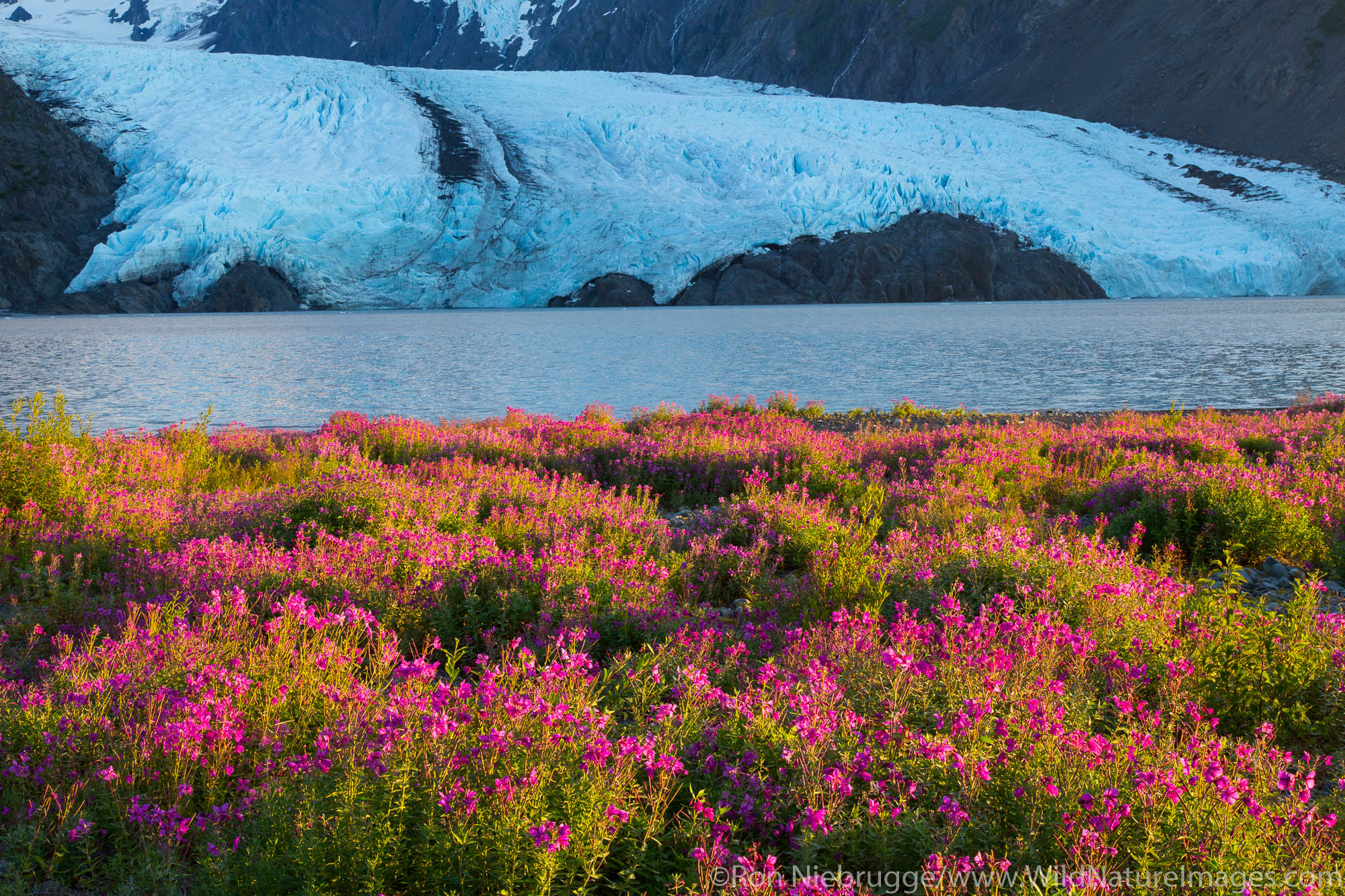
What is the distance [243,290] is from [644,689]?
8013 cm

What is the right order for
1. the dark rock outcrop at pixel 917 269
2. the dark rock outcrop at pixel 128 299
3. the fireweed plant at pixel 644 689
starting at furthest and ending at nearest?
the dark rock outcrop at pixel 917 269, the dark rock outcrop at pixel 128 299, the fireweed plant at pixel 644 689

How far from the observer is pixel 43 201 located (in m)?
80.9

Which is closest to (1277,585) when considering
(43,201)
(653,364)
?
(653,364)

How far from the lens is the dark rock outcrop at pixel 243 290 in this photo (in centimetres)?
7244

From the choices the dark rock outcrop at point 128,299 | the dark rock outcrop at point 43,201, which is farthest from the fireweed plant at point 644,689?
the dark rock outcrop at point 43,201

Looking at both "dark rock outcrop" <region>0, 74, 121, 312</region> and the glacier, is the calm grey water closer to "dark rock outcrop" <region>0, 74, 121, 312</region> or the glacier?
the glacier

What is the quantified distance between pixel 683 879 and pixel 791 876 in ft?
1.34

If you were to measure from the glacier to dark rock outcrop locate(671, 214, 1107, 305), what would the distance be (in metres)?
3.70

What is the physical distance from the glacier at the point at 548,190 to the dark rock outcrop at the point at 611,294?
1284mm

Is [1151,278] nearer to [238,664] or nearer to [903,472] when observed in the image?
[903,472]

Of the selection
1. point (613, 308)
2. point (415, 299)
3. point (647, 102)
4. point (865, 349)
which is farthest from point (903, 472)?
point (647, 102)

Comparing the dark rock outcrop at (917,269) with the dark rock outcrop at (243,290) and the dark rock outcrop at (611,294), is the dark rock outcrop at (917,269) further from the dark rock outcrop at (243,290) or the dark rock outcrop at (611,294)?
the dark rock outcrop at (243,290)

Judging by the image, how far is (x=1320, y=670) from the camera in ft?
13.4

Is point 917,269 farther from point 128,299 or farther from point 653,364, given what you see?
point 128,299
